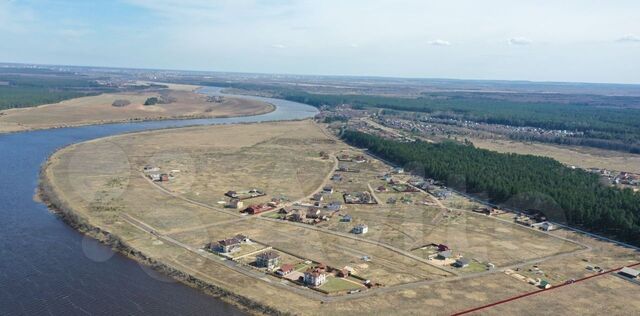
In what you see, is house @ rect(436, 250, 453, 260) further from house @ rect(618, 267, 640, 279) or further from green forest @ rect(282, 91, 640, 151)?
green forest @ rect(282, 91, 640, 151)

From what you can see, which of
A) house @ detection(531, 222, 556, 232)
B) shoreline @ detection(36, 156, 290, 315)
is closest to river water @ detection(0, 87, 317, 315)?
shoreline @ detection(36, 156, 290, 315)

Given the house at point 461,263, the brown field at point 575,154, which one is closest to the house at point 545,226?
the house at point 461,263

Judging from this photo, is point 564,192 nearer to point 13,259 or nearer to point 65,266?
point 65,266

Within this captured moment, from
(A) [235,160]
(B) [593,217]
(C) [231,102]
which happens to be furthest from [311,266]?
(C) [231,102]

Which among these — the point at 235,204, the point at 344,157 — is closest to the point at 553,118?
the point at 344,157

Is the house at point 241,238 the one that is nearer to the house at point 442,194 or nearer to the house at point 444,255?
the house at point 444,255

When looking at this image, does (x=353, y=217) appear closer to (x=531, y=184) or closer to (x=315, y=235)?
(x=315, y=235)

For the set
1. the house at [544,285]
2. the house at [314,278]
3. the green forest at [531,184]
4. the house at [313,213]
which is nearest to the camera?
the house at [314,278]
